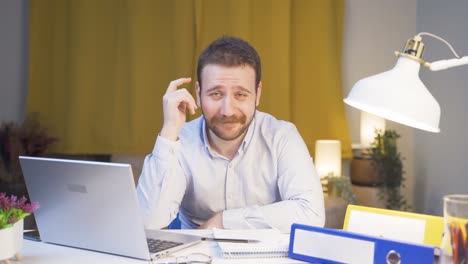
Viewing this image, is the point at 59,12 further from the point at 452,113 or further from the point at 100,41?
the point at 452,113

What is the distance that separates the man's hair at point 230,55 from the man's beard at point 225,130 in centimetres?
15

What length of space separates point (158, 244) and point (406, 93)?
0.73 m

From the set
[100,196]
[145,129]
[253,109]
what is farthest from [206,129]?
[145,129]

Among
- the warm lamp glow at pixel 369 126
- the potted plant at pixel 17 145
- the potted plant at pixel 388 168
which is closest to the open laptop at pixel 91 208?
A: the potted plant at pixel 17 145

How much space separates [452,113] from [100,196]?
2693mm

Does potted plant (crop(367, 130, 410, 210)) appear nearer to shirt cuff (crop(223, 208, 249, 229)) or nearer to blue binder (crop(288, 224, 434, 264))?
shirt cuff (crop(223, 208, 249, 229))

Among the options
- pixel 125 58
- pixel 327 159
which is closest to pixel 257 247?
pixel 327 159

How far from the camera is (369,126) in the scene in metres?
3.76

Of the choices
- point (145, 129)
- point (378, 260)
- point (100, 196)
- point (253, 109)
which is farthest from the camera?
point (145, 129)

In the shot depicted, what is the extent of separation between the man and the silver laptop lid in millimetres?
429

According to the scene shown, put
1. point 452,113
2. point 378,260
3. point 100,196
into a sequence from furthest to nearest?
point 452,113, point 100,196, point 378,260

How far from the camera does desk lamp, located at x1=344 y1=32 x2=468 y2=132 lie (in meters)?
0.96

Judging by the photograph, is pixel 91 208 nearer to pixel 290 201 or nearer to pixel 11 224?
pixel 11 224

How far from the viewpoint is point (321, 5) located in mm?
3783
